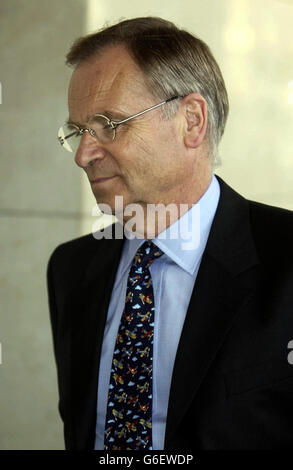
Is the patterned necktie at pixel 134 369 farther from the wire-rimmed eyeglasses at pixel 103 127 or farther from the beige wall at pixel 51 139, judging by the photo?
the beige wall at pixel 51 139

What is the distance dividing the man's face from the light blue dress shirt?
0.11 m

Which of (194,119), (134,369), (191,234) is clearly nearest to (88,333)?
(134,369)

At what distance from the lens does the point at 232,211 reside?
1389 millimetres

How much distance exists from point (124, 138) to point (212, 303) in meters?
0.46

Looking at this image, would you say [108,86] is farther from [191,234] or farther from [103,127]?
[191,234]

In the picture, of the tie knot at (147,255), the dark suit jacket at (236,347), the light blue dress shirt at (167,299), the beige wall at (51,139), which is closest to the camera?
the dark suit jacket at (236,347)

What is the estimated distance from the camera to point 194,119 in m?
1.43

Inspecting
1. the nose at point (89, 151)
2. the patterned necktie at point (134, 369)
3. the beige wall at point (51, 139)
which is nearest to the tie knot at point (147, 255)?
the patterned necktie at point (134, 369)

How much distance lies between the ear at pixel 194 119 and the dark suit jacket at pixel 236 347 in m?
0.17

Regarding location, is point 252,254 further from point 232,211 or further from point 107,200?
point 107,200

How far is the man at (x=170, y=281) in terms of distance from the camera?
1.19 metres

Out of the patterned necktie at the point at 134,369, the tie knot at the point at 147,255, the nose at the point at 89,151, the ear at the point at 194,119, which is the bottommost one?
the patterned necktie at the point at 134,369

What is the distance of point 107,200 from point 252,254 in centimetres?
39

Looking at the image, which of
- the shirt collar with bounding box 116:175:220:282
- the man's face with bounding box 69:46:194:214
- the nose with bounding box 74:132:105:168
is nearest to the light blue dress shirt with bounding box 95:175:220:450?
the shirt collar with bounding box 116:175:220:282
